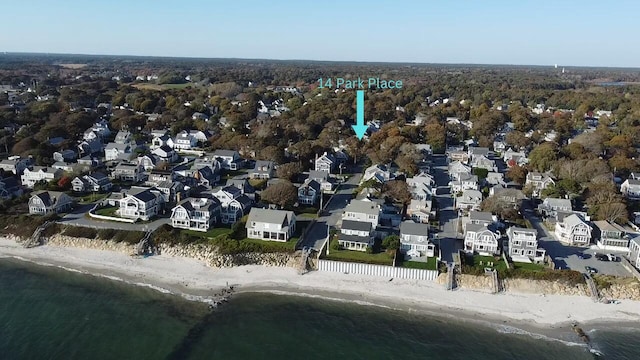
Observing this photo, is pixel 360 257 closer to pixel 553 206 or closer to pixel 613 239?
pixel 613 239

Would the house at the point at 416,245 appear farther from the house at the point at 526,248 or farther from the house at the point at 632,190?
the house at the point at 632,190

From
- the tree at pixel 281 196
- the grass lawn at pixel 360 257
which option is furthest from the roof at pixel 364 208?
the tree at pixel 281 196

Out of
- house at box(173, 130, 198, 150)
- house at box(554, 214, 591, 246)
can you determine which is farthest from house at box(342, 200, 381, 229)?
house at box(173, 130, 198, 150)

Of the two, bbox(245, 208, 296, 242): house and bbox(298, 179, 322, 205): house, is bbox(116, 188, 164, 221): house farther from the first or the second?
bbox(298, 179, 322, 205): house

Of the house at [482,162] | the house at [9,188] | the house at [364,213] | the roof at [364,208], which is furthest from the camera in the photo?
the house at [482,162]

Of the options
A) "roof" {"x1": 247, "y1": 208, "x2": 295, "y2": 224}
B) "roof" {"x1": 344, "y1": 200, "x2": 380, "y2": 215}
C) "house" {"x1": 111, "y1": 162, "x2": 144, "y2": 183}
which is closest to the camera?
"roof" {"x1": 247, "y1": 208, "x2": 295, "y2": 224}

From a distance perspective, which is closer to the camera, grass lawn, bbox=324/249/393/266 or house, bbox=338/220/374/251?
grass lawn, bbox=324/249/393/266

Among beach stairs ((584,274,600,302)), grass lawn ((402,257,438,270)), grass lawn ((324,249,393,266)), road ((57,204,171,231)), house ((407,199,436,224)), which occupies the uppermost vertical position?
house ((407,199,436,224))
